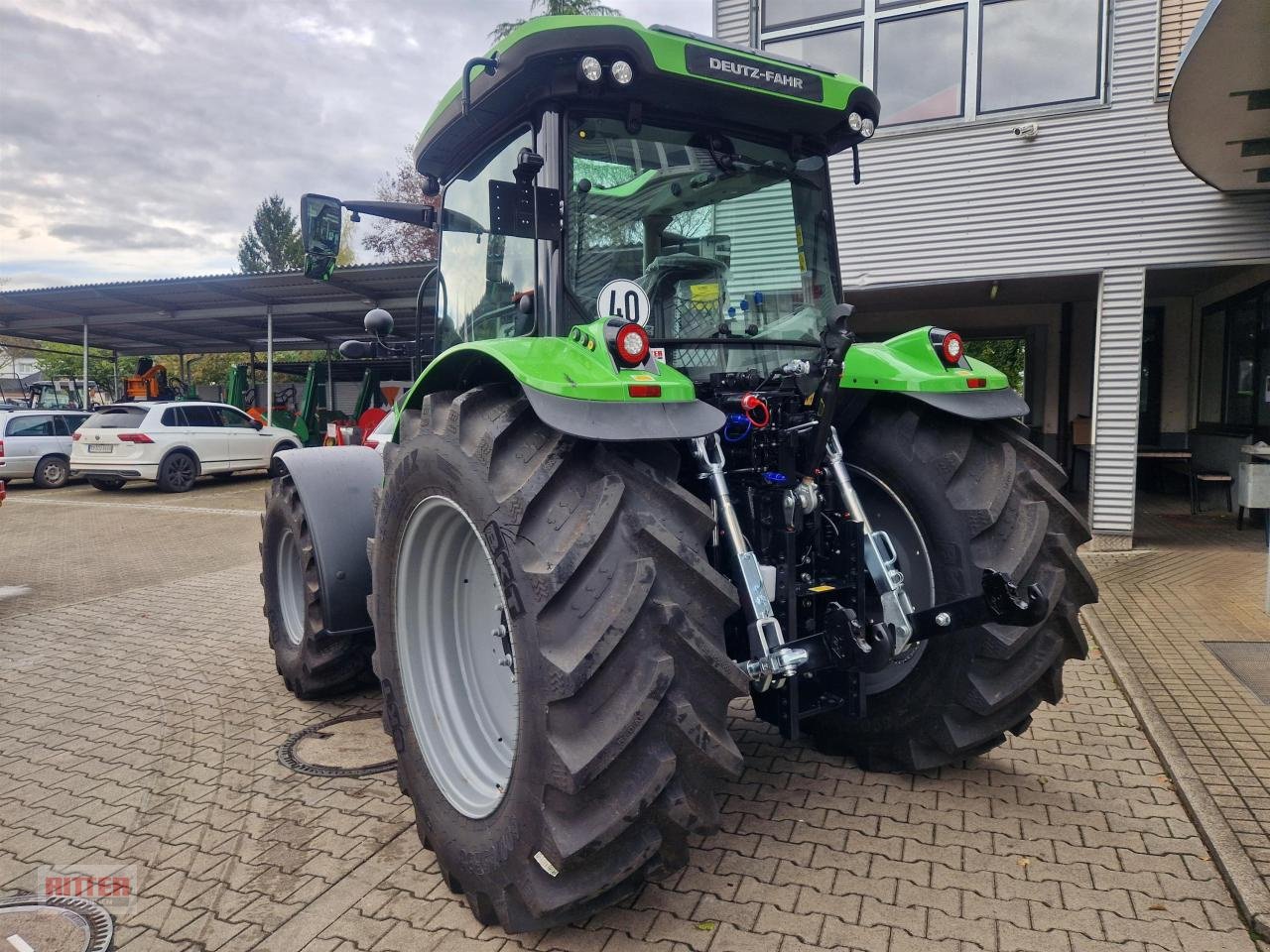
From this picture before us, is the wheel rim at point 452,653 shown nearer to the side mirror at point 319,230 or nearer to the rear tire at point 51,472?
the side mirror at point 319,230

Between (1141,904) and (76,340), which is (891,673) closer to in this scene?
(1141,904)

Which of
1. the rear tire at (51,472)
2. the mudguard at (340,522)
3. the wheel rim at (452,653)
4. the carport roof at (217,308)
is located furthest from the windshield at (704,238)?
the rear tire at (51,472)

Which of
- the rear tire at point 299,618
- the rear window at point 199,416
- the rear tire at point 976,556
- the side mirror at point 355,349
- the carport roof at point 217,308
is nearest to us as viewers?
the rear tire at point 976,556

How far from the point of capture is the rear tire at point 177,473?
15.4 m

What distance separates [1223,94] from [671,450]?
6.58 meters

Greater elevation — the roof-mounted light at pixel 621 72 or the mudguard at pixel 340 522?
the roof-mounted light at pixel 621 72

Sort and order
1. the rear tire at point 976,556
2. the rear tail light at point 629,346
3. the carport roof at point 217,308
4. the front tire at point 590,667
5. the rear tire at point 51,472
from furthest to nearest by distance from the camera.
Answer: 1. the carport roof at point 217,308
2. the rear tire at point 51,472
3. the rear tire at point 976,556
4. the rear tail light at point 629,346
5. the front tire at point 590,667

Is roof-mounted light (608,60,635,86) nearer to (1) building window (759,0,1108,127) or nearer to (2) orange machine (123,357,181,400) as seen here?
(1) building window (759,0,1108,127)

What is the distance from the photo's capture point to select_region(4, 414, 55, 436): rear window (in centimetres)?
1600

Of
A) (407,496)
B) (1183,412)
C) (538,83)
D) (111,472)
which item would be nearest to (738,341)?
(538,83)

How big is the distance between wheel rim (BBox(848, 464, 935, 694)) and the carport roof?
12109 millimetres

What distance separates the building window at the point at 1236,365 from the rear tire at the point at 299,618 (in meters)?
10.2

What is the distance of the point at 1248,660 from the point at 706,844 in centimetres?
404

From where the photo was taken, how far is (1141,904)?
2.65 meters
